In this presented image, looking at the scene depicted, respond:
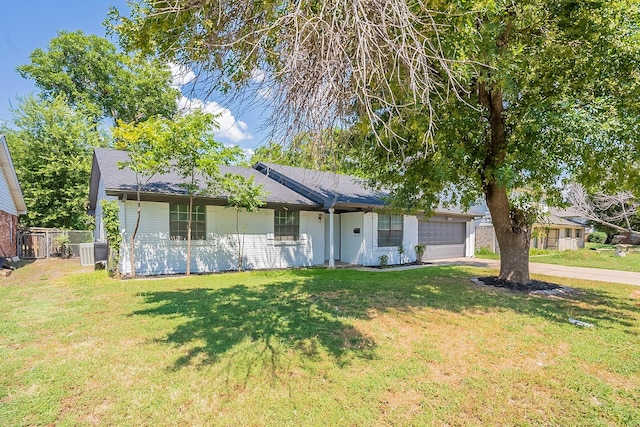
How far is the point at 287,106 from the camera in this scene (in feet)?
9.01

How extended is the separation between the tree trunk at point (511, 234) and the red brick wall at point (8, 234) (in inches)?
704

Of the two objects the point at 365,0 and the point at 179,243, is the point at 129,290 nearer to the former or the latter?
the point at 179,243

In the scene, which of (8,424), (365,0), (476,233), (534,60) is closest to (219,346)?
(8,424)

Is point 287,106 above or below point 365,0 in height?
below

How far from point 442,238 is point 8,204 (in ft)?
67.4

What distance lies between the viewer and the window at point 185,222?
36.7ft

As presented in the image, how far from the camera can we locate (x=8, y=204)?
1512 cm

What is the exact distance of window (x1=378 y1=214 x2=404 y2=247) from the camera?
14.5 metres

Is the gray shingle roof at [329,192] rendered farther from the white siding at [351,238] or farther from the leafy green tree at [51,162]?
the leafy green tree at [51,162]

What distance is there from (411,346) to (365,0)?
415cm

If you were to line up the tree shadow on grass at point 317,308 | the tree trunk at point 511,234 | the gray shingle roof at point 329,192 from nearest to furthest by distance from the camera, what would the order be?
1. the tree shadow on grass at point 317,308
2. the tree trunk at point 511,234
3. the gray shingle roof at point 329,192

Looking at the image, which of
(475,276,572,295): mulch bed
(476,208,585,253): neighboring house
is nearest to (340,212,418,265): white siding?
(475,276,572,295): mulch bed

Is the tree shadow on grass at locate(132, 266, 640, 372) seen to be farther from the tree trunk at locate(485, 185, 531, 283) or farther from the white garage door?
the white garage door

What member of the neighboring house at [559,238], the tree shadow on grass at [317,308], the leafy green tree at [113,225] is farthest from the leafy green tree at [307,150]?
the neighboring house at [559,238]
